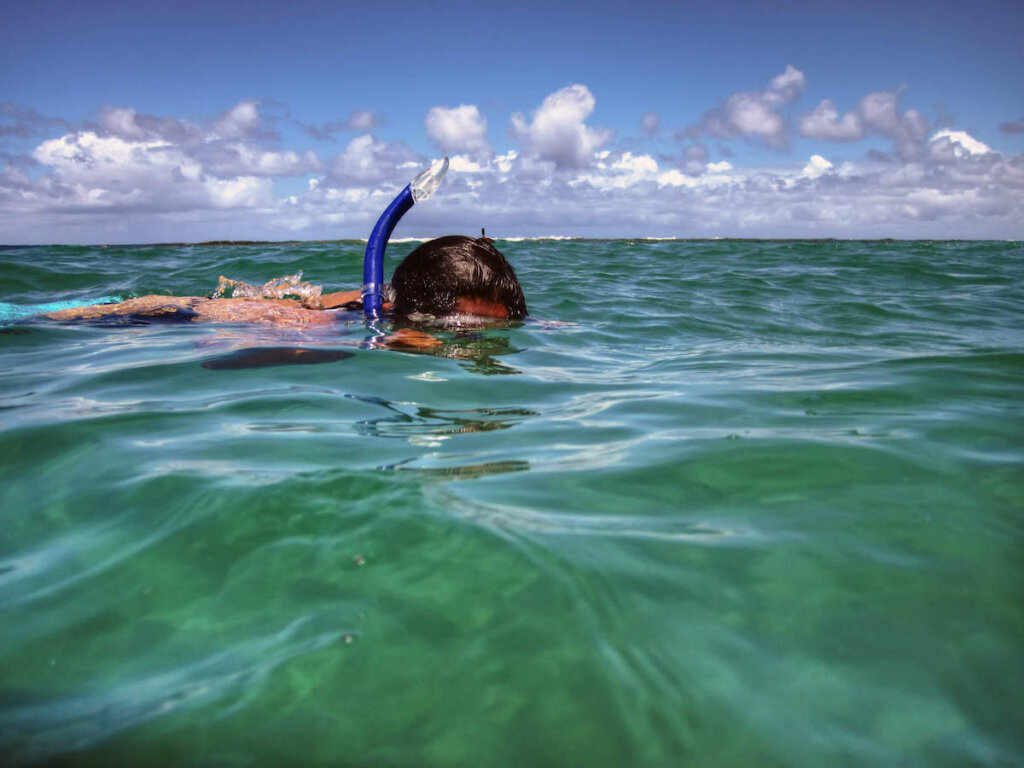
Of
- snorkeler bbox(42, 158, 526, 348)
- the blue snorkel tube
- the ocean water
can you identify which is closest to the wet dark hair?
snorkeler bbox(42, 158, 526, 348)

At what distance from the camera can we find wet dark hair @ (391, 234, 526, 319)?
4637 millimetres

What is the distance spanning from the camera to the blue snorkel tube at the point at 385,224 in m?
4.51

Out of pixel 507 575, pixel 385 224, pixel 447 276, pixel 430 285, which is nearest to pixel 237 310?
pixel 385 224

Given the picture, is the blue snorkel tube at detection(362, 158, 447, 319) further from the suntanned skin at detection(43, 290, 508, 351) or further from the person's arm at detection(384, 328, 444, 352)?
the person's arm at detection(384, 328, 444, 352)

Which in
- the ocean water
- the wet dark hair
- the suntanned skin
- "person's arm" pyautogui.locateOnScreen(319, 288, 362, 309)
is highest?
the wet dark hair

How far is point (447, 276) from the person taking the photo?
182 inches

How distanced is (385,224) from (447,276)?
0.55 metres

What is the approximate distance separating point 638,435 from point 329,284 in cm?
831

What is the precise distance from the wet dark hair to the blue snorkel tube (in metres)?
0.14

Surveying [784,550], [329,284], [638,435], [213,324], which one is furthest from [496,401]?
[329,284]

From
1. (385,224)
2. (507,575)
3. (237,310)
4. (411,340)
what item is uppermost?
(385,224)

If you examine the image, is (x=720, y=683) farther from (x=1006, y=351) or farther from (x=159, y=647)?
(x=1006, y=351)

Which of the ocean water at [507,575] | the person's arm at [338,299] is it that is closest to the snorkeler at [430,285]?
the person's arm at [338,299]

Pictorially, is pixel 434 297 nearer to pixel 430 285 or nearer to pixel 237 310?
pixel 430 285
